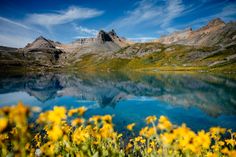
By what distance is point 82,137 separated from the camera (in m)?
6.39

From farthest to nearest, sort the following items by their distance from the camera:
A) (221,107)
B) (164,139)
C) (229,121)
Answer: (221,107), (229,121), (164,139)

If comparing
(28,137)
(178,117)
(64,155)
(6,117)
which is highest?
(6,117)

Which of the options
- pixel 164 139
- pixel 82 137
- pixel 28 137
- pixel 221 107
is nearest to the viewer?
pixel 28 137

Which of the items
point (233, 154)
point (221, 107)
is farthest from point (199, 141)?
point (221, 107)

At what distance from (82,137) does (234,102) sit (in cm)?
4421

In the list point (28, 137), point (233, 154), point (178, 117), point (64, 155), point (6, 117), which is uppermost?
point (6, 117)

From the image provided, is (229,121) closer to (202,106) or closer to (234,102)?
(202,106)

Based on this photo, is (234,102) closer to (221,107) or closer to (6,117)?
(221,107)

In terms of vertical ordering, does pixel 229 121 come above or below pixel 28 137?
below

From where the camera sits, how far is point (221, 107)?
40.2 m

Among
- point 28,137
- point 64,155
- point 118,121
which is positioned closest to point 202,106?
point 118,121

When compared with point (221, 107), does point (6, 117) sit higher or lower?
higher

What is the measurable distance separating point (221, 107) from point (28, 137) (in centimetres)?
4181

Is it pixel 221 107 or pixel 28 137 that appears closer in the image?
pixel 28 137
